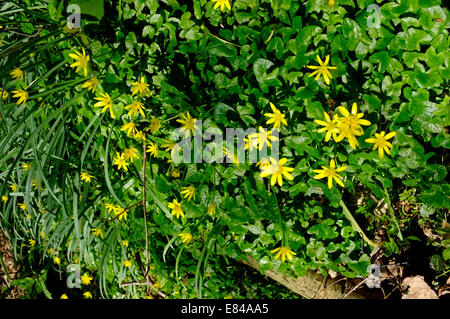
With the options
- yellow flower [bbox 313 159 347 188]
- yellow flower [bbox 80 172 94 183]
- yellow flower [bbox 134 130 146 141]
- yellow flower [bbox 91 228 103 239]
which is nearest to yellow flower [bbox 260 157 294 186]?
yellow flower [bbox 313 159 347 188]

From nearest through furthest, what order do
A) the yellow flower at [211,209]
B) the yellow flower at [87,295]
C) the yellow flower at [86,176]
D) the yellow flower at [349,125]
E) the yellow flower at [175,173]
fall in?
the yellow flower at [349,125] → the yellow flower at [211,209] → the yellow flower at [175,173] → the yellow flower at [86,176] → the yellow flower at [87,295]

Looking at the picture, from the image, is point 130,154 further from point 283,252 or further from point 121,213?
point 283,252

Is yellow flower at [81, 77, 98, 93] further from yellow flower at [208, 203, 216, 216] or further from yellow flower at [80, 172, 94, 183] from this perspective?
yellow flower at [208, 203, 216, 216]

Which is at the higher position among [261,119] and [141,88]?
[141,88]

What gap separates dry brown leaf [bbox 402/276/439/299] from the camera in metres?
1.60

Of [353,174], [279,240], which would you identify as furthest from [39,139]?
[353,174]

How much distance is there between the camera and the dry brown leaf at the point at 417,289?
160cm

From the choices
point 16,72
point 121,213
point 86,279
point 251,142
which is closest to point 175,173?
point 121,213

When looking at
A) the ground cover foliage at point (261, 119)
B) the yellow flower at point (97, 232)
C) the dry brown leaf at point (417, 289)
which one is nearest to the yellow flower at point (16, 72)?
the ground cover foliage at point (261, 119)

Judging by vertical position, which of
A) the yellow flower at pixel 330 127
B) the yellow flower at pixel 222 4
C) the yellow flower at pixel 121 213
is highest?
the yellow flower at pixel 222 4

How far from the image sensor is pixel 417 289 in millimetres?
1609

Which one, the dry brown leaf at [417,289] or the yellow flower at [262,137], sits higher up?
the yellow flower at [262,137]

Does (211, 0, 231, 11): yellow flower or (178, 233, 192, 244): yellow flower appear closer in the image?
(211, 0, 231, 11): yellow flower

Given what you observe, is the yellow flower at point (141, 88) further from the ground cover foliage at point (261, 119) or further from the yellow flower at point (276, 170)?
the yellow flower at point (276, 170)
